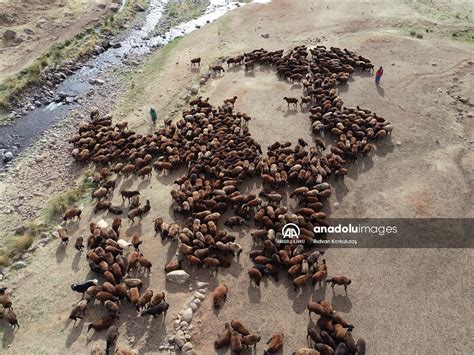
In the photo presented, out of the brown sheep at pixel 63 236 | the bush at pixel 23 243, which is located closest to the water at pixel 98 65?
the bush at pixel 23 243

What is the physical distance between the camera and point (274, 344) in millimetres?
12234

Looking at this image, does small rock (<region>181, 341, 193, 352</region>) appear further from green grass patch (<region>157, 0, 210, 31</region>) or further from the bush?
green grass patch (<region>157, 0, 210, 31</region>)

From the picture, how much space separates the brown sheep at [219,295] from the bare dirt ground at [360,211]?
0.91 ft

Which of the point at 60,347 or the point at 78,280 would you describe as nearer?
the point at 60,347

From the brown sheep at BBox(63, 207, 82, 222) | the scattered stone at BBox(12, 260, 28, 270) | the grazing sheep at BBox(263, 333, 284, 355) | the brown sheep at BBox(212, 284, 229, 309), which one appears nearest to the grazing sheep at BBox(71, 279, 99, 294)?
the scattered stone at BBox(12, 260, 28, 270)

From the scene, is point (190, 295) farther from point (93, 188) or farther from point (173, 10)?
point (173, 10)

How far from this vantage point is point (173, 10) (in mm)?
35781

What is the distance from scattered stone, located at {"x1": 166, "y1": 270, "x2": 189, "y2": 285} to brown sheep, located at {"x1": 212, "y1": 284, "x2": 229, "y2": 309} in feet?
4.12

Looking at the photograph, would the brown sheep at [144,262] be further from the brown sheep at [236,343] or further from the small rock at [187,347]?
the brown sheep at [236,343]

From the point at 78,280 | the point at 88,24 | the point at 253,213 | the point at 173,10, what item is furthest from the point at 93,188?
the point at 173,10

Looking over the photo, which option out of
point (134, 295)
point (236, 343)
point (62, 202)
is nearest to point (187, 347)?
point (236, 343)

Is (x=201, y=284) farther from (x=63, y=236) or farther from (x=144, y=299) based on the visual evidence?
(x=63, y=236)

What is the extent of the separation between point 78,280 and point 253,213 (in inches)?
277

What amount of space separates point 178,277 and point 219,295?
5.69ft
